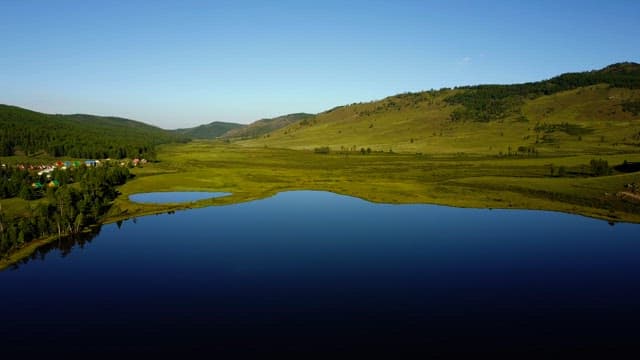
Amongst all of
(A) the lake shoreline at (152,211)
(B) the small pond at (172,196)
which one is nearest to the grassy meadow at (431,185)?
(A) the lake shoreline at (152,211)

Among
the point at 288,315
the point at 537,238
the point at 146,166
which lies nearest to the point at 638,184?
the point at 537,238

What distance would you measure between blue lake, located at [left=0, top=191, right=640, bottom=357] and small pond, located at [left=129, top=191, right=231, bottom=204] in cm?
2671

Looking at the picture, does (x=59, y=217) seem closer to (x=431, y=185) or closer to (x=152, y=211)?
(x=152, y=211)

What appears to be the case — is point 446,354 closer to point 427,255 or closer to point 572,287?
point 572,287

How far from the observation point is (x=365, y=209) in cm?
10256

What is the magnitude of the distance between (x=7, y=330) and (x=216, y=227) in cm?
4297

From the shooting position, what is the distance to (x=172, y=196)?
120312mm

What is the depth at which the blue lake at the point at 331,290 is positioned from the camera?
1602 inches

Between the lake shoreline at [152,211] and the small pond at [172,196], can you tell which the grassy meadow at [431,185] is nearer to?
the lake shoreline at [152,211]

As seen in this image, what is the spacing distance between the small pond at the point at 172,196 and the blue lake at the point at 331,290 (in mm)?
26705

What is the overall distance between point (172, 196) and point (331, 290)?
80033 mm

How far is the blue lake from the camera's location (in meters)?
40.7

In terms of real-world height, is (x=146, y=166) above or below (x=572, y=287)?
above

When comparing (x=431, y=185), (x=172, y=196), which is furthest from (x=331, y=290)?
(x=431, y=185)
